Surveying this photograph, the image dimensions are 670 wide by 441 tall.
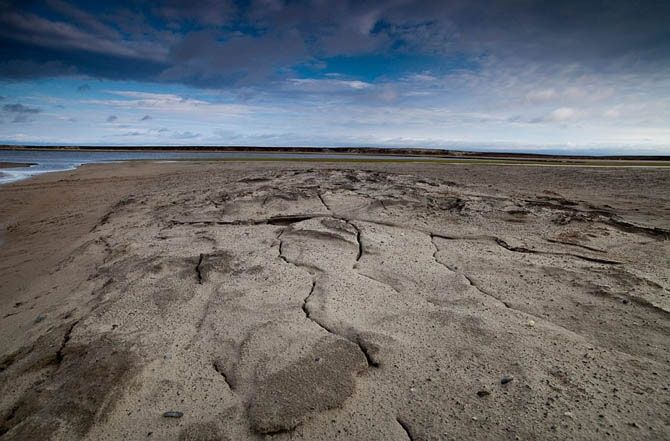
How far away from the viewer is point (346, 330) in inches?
109

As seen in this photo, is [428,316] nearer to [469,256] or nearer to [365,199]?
[469,256]

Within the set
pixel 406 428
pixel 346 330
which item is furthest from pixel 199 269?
pixel 406 428

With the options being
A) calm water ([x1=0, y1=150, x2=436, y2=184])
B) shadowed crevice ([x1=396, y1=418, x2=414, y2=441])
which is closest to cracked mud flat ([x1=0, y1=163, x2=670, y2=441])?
shadowed crevice ([x1=396, y1=418, x2=414, y2=441])

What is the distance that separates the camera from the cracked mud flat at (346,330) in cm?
200

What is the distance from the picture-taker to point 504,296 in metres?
3.28

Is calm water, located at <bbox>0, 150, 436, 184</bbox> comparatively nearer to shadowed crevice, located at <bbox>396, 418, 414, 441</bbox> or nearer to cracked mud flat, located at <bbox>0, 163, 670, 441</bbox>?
cracked mud flat, located at <bbox>0, 163, 670, 441</bbox>

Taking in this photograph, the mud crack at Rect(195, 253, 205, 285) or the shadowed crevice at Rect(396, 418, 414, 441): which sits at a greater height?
the mud crack at Rect(195, 253, 205, 285)

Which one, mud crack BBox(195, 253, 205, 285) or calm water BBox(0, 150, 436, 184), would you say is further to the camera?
calm water BBox(0, 150, 436, 184)

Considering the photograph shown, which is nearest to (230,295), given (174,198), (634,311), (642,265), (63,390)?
(63,390)

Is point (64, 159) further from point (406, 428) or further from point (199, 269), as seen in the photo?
point (406, 428)

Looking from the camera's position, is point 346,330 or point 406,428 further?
point 346,330

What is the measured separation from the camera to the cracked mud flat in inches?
78.8

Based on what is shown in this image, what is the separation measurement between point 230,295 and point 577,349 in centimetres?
294

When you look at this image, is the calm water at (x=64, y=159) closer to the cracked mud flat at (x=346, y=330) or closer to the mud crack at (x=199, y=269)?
the mud crack at (x=199, y=269)
